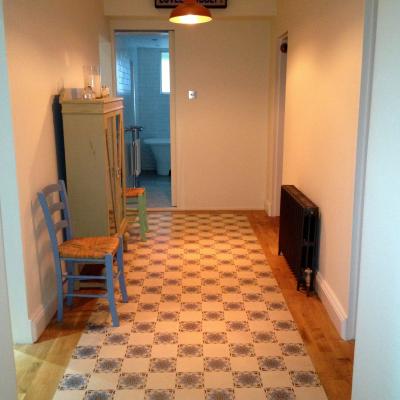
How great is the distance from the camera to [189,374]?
2.57 m

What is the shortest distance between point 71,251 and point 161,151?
217 inches

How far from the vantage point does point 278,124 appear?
560 cm

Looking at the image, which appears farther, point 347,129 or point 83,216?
point 83,216

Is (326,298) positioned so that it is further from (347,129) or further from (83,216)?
(83,216)

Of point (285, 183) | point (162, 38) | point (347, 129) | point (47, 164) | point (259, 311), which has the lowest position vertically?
point (259, 311)

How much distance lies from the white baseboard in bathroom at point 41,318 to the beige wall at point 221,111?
3.18 m

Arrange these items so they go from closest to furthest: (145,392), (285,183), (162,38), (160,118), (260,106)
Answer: (145,392) < (285,183) < (260,106) < (162,38) < (160,118)

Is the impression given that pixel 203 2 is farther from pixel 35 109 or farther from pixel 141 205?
pixel 35 109

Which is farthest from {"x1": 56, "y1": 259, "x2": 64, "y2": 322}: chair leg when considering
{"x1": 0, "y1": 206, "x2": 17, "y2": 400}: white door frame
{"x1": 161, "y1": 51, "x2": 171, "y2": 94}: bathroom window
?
{"x1": 161, "y1": 51, "x2": 171, "y2": 94}: bathroom window

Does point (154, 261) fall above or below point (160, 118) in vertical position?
below

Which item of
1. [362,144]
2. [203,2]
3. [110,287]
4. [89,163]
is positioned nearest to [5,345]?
[110,287]

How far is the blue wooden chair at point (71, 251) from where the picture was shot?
3.04 m

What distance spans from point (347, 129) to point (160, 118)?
20.7 ft

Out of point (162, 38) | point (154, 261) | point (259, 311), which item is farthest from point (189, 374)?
point (162, 38)
